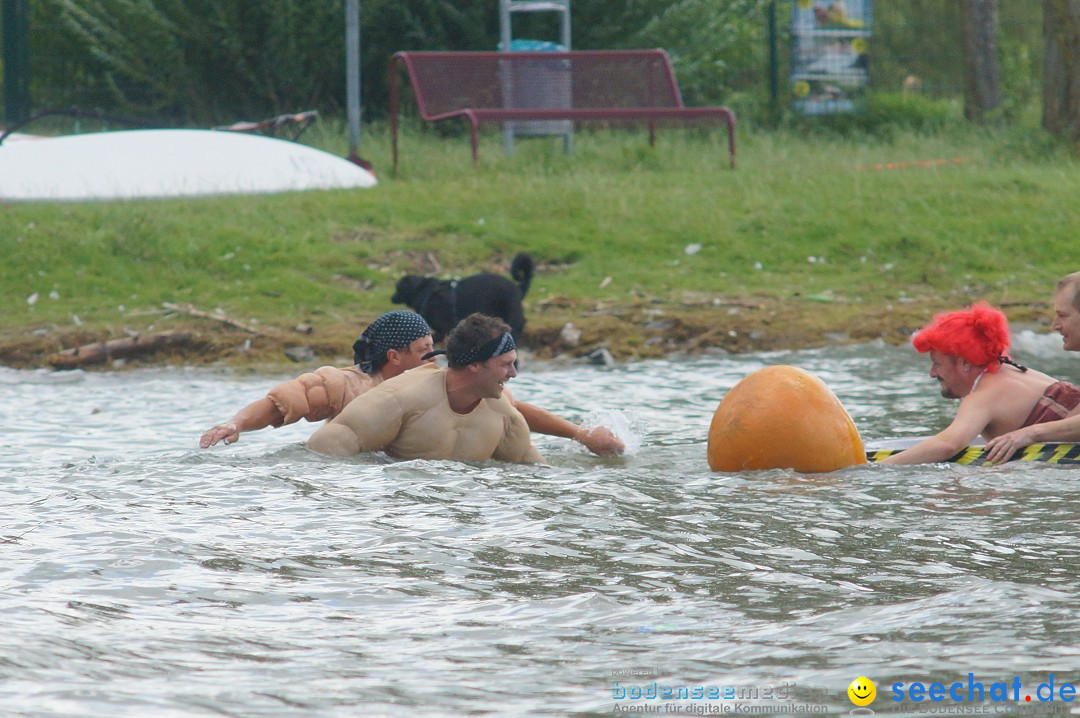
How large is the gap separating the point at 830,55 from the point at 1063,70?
5.38m

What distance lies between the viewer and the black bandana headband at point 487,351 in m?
7.82

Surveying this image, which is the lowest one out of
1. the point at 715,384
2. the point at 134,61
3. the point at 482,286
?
the point at 715,384

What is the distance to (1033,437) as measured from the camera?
308 inches

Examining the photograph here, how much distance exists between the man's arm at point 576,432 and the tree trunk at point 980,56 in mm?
16577

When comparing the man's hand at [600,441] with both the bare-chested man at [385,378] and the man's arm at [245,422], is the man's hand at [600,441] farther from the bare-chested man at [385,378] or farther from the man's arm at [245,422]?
the man's arm at [245,422]

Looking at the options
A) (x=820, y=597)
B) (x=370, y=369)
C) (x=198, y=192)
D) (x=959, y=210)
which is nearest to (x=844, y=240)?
(x=959, y=210)

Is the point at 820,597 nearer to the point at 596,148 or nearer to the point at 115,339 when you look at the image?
the point at 115,339

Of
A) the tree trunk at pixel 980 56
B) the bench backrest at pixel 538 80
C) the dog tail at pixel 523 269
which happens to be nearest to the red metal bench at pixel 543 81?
the bench backrest at pixel 538 80

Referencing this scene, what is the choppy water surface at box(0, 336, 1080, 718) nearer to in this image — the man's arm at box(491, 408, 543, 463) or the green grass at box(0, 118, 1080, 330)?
the man's arm at box(491, 408, 543, 463)

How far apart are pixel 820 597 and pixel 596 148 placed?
14509 millimetres

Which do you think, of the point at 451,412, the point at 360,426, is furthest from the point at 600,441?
the point at 360,426

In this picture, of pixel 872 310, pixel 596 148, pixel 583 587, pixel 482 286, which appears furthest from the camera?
pixel 596 148

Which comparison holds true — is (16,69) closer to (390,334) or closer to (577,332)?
(577,332)

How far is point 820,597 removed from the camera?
5.57m
